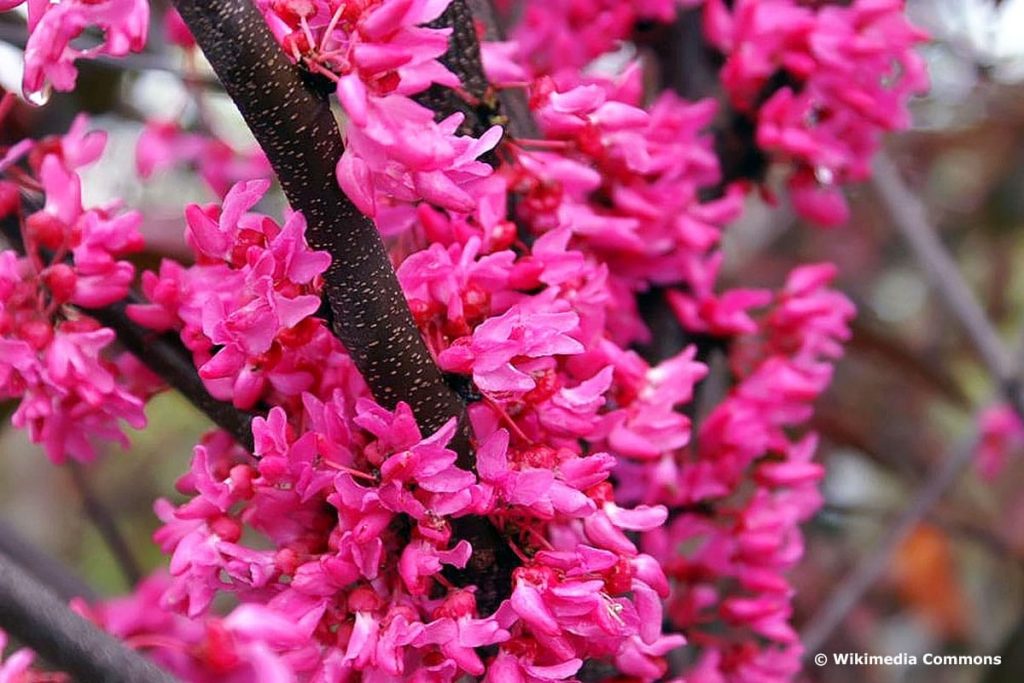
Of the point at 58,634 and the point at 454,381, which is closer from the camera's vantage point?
the point at 58,634

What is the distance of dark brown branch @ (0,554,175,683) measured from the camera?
1.10 ft

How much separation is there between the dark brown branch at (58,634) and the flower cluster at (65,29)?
19 centimetres

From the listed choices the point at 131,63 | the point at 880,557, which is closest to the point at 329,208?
the point at 131,63

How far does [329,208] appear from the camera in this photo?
0.42m

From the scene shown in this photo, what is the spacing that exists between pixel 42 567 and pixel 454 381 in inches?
22.3

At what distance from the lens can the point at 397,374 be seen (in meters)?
0.46

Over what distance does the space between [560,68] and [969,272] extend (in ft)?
6.24

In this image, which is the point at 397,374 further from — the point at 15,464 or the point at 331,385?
the point at 15,464

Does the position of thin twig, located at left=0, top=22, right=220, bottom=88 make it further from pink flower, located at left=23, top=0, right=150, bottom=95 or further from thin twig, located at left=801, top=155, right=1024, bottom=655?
thin twig, located at left=801, top=155, right=1024, bottom=655

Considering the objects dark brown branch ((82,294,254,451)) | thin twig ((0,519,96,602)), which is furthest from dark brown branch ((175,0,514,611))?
thin twig ((0,519,96,602))

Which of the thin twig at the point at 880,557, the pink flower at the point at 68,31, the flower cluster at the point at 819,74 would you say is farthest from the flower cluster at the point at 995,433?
the pink flower at the point at 68,31

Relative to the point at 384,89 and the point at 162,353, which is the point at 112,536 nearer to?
the point at 162,353

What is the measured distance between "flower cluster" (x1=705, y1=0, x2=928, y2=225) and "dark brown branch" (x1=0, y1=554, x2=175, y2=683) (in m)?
0.54

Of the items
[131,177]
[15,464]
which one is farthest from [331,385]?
[15,464]
